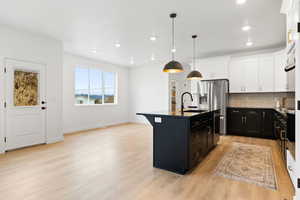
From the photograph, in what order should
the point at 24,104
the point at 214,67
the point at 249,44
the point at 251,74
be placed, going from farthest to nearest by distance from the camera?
the point at 214,67 → the point at 251,74 → the point at 249,44 → the point at 24,104

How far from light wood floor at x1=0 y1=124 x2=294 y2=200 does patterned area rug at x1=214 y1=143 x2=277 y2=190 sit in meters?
0.12

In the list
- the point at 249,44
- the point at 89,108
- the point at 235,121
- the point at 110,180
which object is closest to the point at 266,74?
the point at 249,44

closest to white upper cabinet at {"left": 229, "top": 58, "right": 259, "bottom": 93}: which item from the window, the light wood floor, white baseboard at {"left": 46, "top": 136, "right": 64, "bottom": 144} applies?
the light wood floor

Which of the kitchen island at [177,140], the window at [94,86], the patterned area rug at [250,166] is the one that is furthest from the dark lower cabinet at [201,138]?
the window at [94,86]

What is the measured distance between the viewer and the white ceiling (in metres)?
2.86

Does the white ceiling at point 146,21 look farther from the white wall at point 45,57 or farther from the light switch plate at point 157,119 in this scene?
the light switch plate at point 157,119

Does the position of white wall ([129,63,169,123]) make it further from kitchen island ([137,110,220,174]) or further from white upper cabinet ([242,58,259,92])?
kitchen island ([137,110,220,174])

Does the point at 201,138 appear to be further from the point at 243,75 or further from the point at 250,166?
the point at 243,75

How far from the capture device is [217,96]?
5.63 metres

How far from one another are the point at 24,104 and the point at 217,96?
5.71 meters

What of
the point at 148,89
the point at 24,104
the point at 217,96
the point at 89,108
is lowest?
the point at 89,108

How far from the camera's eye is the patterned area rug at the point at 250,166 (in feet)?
8.19

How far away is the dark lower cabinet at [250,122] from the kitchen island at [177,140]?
3.02 metres

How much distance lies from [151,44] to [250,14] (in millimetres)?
2613
